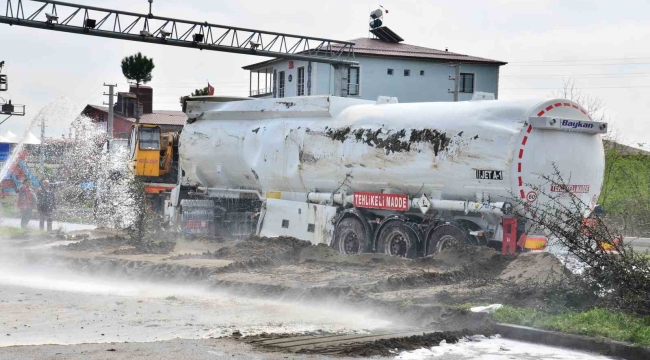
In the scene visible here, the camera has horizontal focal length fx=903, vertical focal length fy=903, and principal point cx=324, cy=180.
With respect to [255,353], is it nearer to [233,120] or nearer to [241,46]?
[233,120]

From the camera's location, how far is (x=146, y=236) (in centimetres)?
2208

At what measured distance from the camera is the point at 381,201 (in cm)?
1795

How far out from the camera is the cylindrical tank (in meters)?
15.7

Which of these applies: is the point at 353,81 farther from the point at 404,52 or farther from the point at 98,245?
the point at 98,245

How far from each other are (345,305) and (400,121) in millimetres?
6322

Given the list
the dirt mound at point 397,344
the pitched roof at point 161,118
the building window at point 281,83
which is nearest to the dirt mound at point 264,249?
the dirt mound at point 397,344

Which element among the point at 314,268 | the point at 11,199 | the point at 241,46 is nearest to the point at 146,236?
the point at 314,268

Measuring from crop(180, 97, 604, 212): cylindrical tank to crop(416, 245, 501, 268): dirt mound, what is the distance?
1.06 m

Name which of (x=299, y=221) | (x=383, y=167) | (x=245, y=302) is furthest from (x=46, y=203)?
(x=245, y=302)

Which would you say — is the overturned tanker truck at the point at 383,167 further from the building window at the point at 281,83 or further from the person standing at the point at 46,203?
the building window at the point at 281,83

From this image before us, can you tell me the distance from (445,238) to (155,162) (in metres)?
11.6

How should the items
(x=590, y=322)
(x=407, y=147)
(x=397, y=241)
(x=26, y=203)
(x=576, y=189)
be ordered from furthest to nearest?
(x=26, y=203)
(x=397, y=241)
(x=407, y=147)
(x=576, y=189)
(x=590, y=322)

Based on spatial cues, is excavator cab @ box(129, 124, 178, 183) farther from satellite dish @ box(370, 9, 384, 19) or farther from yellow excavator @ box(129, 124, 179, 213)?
satellite dish @ box(370, 9, 384, 19)

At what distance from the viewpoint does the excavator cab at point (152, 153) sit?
25703 mm
